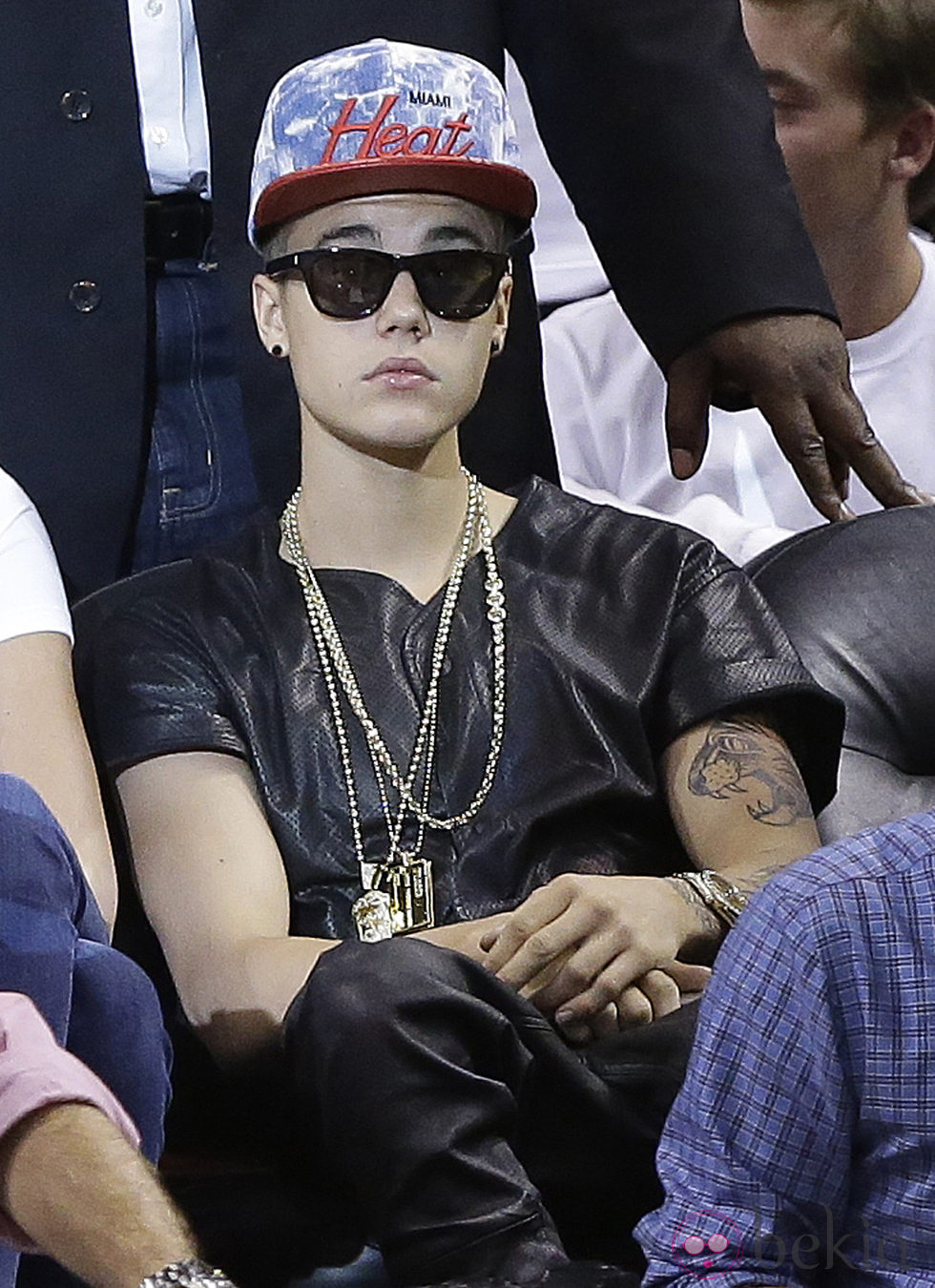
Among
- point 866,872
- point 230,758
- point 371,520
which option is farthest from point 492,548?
point 866,872

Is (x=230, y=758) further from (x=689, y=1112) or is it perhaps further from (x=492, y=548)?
(x=689, y=1112)

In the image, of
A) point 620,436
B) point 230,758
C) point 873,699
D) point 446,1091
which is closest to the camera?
point 446,1091

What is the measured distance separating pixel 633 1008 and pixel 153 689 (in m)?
0.47

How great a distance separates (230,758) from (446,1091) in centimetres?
42

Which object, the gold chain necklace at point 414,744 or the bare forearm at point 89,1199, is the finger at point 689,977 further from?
the bare forearm at point 89,1199

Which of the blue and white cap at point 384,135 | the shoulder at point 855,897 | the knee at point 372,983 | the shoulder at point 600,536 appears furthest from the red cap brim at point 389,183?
the shoulder at point 855,897

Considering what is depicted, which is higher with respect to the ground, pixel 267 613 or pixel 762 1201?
pixel 267 613

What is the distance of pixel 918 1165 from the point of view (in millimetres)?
1520

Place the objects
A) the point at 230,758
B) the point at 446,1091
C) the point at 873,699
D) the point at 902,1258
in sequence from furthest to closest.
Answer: the point at 873,699 → the point at 230,758 → the point at 446,1091 → the point at 902,1258

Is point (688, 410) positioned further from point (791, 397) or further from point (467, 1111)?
point (467, 1111)

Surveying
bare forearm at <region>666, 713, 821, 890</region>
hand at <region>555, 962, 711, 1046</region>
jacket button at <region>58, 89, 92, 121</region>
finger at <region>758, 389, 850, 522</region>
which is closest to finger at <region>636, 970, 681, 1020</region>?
hand at <region>555, 962, 711, 1046</region>

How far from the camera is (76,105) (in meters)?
2.30

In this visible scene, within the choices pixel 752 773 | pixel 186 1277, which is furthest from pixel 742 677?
pixel 186 1277

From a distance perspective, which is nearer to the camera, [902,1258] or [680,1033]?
[902,1258]
